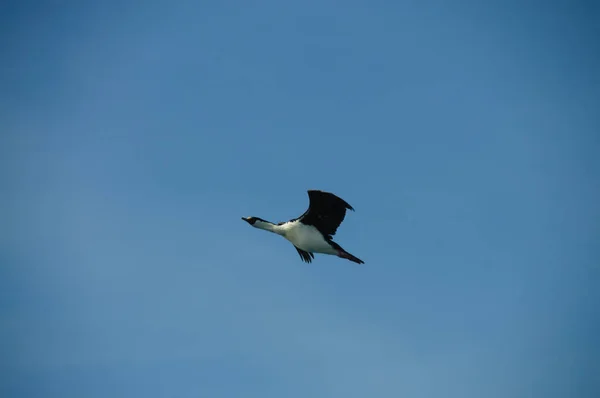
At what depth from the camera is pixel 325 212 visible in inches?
1216

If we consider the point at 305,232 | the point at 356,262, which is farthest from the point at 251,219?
the point at 356,262

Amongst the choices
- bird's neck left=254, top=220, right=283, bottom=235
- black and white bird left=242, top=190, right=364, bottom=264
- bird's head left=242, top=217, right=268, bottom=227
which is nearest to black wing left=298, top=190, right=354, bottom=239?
Answer: black and white bird left=242, top=190, right=364, bottom=264

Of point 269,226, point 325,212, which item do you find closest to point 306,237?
point 325,212

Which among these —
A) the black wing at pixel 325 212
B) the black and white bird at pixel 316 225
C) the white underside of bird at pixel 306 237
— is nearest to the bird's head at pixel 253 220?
the black and white bird at pixel 316 225

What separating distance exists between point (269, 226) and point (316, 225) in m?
2.47

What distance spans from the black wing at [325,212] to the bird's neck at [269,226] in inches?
60.1

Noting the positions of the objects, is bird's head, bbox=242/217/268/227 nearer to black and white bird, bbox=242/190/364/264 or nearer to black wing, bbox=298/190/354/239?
black and white bird, bbox=242/190/364/264

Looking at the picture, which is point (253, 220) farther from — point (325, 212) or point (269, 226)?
point (325, 212)

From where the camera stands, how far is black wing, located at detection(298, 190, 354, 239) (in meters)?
29.8

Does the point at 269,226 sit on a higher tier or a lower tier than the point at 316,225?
higher

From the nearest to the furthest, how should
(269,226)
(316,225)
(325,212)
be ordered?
(325,212) → (316,225) → (269,226)

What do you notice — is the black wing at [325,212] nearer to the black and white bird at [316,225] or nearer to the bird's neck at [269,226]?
the black and white bird at [316,225]

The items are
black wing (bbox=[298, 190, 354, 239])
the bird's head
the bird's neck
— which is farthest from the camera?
the bird's head

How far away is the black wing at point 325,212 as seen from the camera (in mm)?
29844
